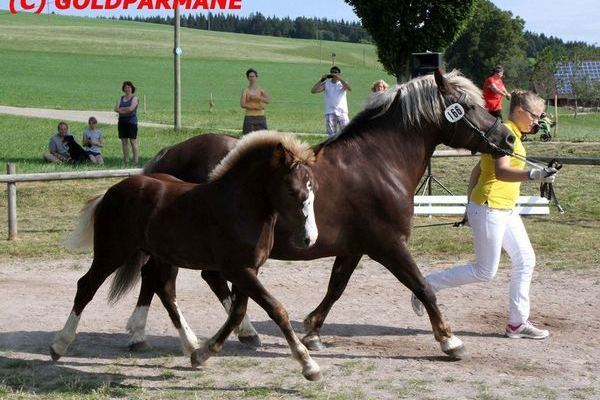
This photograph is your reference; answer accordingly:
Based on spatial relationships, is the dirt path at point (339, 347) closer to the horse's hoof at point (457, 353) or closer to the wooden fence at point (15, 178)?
the horse's hoof at point (457, 353)

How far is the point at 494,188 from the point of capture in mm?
6887

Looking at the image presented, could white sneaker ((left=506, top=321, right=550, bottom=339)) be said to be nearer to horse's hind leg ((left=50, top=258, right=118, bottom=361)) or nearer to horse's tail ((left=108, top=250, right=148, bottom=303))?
horse's tail ((left=108, top=250, right=148, bottom=303))

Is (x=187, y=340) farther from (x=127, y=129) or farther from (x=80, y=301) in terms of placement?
(x=127, y=129)

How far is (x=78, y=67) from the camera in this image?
2505 inches

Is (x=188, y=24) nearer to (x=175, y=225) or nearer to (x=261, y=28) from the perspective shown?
(x=261, y=28)

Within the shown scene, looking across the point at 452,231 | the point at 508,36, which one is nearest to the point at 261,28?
the point at 508,36

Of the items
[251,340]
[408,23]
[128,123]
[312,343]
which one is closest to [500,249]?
[312,343]

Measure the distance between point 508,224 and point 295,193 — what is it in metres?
2.18

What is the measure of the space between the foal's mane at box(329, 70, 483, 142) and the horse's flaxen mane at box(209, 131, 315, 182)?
1.05 meters

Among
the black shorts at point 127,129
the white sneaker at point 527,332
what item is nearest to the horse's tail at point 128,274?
the white sneaker at point 527,332

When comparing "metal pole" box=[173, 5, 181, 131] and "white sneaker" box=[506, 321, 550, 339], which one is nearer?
"white sneaker" box=[506, 321, 550, 339]

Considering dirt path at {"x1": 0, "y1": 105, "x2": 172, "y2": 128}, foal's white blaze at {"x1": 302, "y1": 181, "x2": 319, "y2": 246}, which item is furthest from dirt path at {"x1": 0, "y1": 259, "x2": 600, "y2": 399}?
dirt path at {"x1": 0, "y1": 105, "x2": 172, "y2": 128}

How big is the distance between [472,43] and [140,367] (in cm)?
6898

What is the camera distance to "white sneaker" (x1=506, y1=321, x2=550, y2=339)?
7.00 metres
